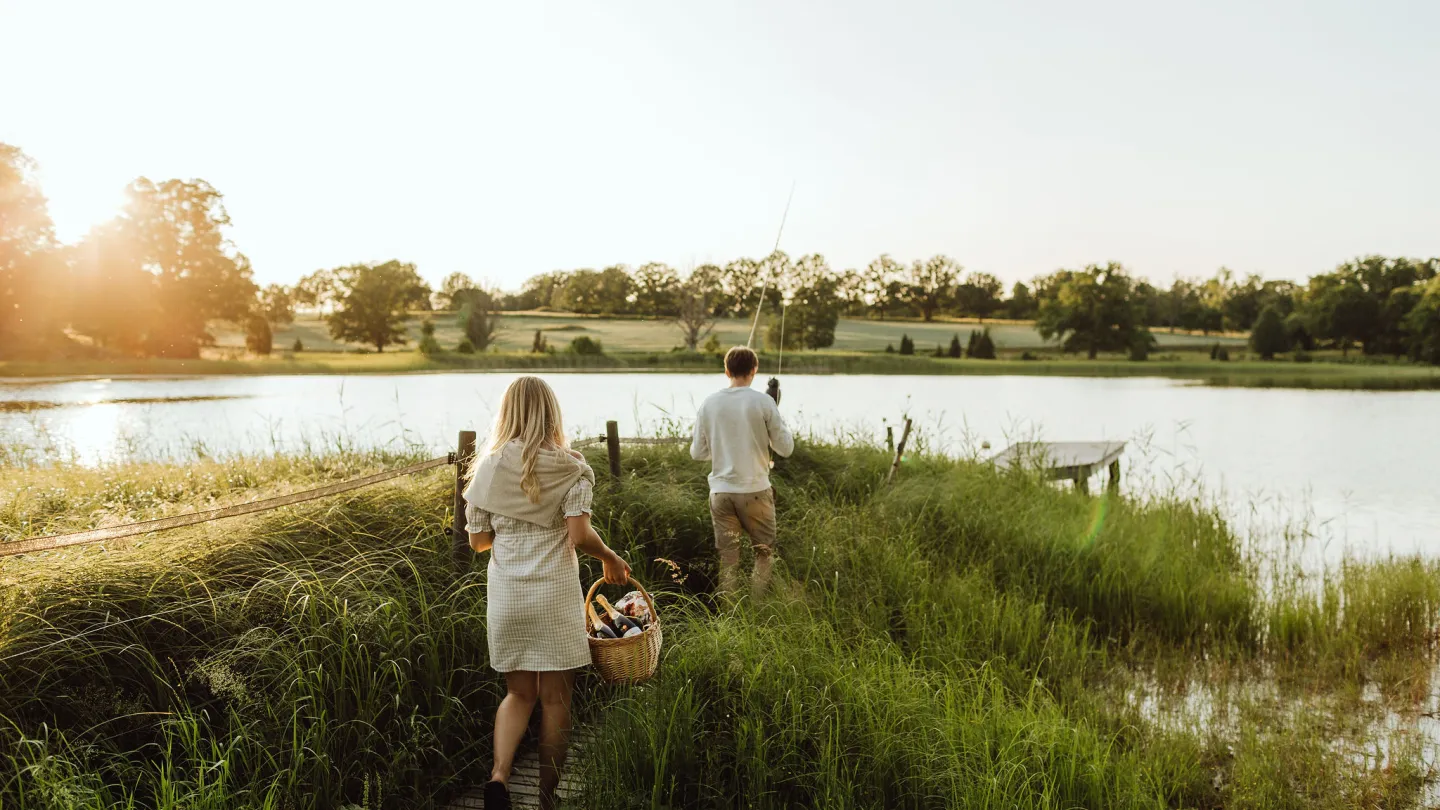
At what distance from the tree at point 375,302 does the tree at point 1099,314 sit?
54.5 m

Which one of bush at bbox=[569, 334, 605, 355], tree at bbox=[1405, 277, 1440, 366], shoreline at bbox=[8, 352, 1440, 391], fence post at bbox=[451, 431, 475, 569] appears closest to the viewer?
fence post at bbox=[451, 431, 475, 569]

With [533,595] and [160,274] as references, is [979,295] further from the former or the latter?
[533,595]

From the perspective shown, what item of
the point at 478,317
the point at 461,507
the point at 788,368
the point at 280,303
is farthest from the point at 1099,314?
the point at 461,507

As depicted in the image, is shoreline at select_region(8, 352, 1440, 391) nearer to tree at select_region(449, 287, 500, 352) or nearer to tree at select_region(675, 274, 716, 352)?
tree at select_region(449, 287, 500, 352)

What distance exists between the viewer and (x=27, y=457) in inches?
416

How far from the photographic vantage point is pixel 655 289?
7294 cm

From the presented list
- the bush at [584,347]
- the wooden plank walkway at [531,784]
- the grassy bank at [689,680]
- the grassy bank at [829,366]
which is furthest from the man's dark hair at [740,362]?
the bush at [584,347]

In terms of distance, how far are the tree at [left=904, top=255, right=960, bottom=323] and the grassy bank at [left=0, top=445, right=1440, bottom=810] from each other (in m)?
84.7

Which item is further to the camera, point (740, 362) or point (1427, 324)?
point (1427, 324)

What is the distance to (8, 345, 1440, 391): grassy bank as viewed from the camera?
36166 millimetres

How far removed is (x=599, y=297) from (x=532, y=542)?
239 ft

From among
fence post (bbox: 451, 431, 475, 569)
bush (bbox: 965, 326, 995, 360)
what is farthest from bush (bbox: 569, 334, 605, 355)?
fence post (bbox: 451, 431, 475, 569)

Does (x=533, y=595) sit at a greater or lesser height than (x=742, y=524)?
greater

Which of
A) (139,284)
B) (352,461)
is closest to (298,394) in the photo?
(139,284)
